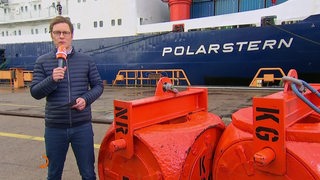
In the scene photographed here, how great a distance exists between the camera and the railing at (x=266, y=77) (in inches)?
449

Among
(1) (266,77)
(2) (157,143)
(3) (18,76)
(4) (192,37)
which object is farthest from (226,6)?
(2) (157,143)

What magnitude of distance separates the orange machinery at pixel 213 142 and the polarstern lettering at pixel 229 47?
377 inches

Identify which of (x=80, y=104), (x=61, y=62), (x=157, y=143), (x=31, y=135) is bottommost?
(x=31, y=135)

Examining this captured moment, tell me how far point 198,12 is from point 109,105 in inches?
374

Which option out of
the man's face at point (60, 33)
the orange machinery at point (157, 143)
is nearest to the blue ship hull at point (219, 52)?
the orange machinery at point (157, 143)

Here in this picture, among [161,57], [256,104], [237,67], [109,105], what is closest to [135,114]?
[256,104]

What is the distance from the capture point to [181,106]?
2729 millimetres

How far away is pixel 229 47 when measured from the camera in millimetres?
12289

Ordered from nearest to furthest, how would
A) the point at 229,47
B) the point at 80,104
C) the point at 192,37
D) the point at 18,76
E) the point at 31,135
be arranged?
the point at 80,104 < the point at 31,135 < the point at 229,47 < the point at 192,37 < the point at 18,76

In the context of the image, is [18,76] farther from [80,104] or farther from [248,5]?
[80,104]

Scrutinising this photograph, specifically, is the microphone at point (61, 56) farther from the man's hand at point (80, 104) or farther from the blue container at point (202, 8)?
the blue container at point (202, 8)

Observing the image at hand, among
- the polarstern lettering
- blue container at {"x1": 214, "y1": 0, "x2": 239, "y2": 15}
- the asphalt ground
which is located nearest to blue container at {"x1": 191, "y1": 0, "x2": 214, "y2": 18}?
blue container at {"x1": 214, "y1": 0, "x2": 239, "y2": 15}

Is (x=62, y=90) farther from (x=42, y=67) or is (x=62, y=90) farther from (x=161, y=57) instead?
(x=161, y=57)

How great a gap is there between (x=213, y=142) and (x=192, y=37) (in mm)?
11024
